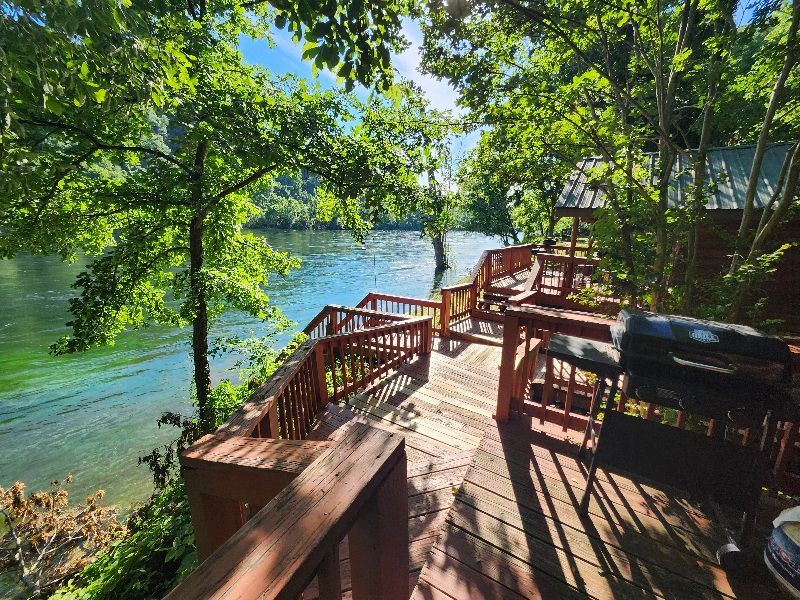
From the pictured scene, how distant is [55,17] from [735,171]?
371 inches

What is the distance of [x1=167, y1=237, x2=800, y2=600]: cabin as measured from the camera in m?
0.76

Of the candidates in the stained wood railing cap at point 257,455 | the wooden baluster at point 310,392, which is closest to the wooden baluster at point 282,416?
the wooden baluster at point 310,392

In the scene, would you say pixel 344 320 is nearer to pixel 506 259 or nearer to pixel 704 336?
pixel 704 336

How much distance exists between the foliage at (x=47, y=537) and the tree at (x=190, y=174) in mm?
2293

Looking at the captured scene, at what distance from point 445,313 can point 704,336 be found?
650 cm

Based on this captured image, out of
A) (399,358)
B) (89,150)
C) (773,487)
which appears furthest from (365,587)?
(89,150)

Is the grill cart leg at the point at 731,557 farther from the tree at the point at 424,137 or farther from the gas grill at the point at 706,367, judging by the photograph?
the tree at the point at 424,137

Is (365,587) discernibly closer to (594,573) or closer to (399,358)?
(594,573)

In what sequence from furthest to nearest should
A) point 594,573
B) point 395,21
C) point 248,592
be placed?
point 395,21 < point 594,573 < point 248,592

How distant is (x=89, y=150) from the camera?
476 centimetres

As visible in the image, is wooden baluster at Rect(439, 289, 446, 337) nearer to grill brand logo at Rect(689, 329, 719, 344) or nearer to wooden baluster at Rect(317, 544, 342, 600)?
grill brand logo at Rect(689, 329, 719, 344)

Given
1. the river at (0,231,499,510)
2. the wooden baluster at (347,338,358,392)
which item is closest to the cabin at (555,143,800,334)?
the wooden baluster at (347,338,358,392)

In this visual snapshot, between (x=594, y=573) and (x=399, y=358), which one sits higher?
(x=594, y=573)

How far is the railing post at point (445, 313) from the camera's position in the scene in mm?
8523
